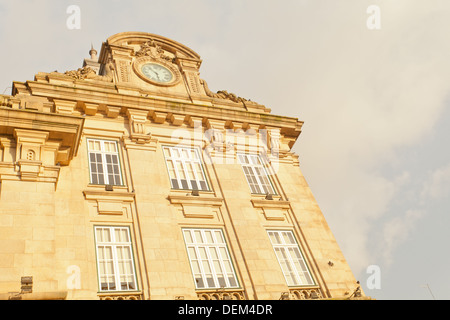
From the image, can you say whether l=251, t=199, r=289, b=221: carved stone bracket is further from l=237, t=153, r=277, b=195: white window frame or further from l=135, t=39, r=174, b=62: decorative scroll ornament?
l=135, t=39, r=174, b=62: decorative scroll ornament

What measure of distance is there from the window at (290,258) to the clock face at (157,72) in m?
9.48

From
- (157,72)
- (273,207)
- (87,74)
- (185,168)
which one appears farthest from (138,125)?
→ (273,207)

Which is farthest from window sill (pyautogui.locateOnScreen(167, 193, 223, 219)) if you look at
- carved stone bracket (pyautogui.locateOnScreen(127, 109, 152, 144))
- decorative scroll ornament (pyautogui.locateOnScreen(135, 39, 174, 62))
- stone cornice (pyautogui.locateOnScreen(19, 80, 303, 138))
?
decorative scroll ornament (pyautogui.locateOnScreen(135, 39, 174, 62))

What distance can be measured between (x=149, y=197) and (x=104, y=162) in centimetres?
237

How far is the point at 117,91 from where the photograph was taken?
1842 cm

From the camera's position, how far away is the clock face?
2037 cm

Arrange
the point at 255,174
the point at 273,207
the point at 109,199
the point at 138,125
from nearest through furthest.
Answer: the point at 109,199 → the point at 273,207 → the point at 138,125 → the point at 255,174

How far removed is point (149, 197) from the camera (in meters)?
14.7

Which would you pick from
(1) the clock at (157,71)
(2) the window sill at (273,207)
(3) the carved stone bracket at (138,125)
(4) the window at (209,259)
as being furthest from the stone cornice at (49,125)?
(2) the window sill at (273,207)

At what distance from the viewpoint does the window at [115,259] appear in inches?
481

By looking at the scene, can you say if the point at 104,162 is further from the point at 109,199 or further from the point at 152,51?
the point at 152,51

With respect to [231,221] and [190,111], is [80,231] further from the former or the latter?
[190,111]
